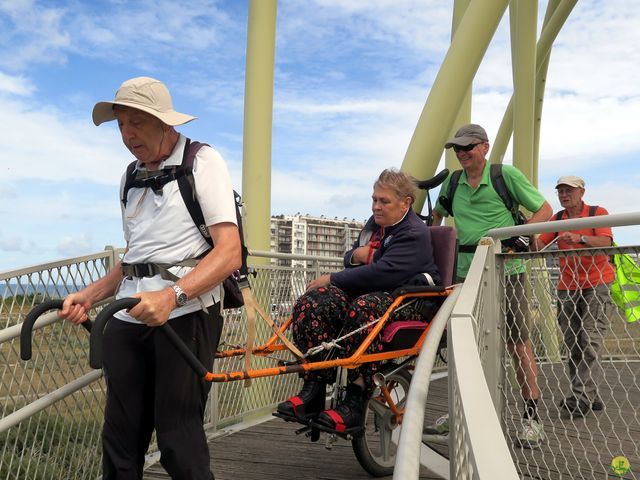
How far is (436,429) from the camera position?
4922 mm

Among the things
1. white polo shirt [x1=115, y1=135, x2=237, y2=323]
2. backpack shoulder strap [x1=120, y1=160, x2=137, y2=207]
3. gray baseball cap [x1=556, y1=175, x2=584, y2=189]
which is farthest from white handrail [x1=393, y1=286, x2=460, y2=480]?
gray baseball cap [x1=556, y1=175, x2=584, y2=189]

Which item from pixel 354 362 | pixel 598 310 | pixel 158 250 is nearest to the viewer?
pixel 158 250

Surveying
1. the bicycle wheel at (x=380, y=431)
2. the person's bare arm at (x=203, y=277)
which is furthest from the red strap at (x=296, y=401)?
the person's bare arm at (x=203, y=277)

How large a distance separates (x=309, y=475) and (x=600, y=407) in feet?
10.9

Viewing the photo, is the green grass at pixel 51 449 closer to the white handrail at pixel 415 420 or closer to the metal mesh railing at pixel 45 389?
the metal mesh railing at pixel 45 389

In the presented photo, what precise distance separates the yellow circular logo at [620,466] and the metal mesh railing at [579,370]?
66 millimetres

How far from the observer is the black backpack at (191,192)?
2.57 metres

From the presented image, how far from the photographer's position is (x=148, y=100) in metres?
2.55

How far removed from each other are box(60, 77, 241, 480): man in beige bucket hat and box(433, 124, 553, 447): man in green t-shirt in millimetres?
2620

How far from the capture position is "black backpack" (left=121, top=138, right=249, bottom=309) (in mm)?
2566

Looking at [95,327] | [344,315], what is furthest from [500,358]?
[95,327]

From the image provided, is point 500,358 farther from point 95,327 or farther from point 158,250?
point 95,327

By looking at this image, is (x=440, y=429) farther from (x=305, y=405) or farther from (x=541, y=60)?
(x=541, y=60)

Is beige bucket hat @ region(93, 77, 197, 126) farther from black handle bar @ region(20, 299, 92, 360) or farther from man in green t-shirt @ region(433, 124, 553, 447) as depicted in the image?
man in green t-shirt @ region(433, 124, 553, 447)
